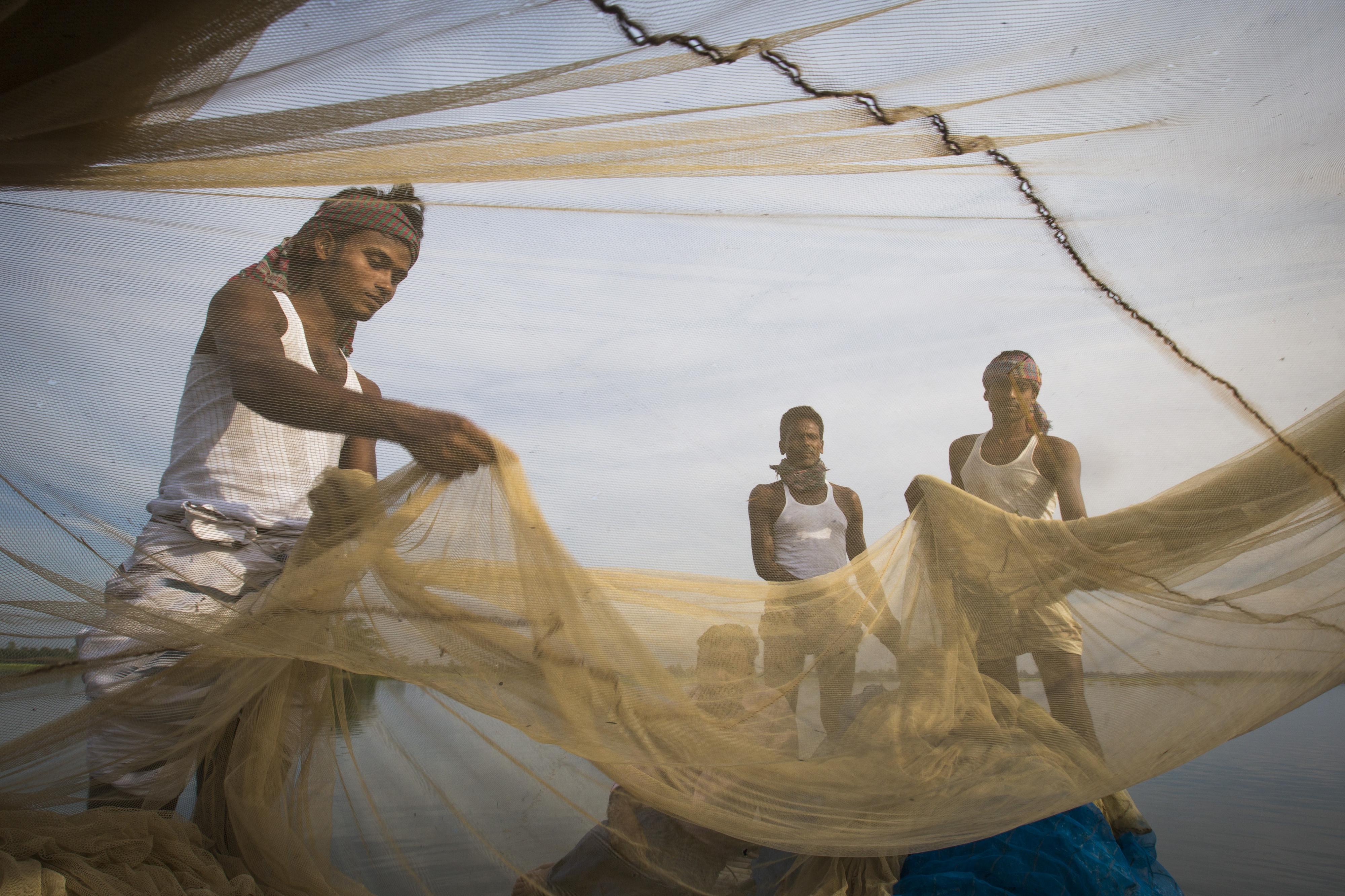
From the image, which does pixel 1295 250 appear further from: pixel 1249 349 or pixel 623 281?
pixel 623 281

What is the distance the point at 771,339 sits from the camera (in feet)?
5.10

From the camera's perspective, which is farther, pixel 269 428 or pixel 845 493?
pixel 845 493

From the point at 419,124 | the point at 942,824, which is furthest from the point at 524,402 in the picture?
the point at 942,824

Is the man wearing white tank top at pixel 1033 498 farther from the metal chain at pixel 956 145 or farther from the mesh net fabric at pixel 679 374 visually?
the metal chain at pixel 956 145

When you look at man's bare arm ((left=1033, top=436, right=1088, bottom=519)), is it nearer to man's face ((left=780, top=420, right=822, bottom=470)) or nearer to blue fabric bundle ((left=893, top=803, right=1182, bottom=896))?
man's face ((left=780, top=420, right=822, bottom=470))

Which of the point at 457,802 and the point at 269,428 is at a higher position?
the point at 269,428

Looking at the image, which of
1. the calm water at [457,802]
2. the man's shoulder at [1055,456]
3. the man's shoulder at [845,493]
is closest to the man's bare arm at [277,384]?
the calm water at [457,802]

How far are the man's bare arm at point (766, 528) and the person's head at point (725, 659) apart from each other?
147mm

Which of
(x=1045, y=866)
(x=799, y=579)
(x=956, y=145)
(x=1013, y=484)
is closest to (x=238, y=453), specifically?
(x=799, y=579)

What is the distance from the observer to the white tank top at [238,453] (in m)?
1.36

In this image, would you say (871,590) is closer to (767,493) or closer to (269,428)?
(767,493)

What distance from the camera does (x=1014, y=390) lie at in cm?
164

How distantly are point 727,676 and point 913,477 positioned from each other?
61cm

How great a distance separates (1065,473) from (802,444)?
0.59m
